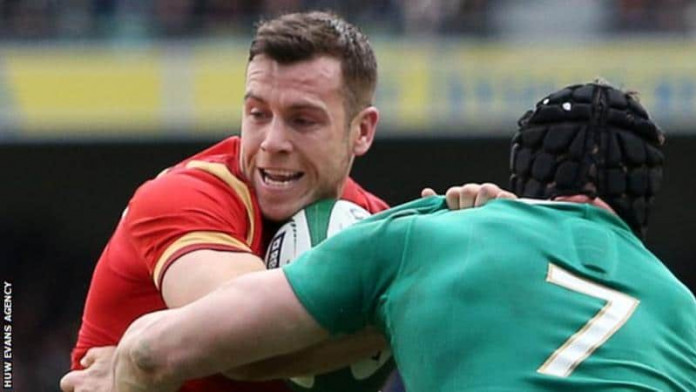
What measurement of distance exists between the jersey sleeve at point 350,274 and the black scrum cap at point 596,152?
319 millimetres

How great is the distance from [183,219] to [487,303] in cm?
108

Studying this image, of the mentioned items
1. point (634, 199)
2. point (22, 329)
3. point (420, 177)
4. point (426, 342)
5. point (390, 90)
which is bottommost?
point (22, 329)

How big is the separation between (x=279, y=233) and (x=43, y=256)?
10.1m

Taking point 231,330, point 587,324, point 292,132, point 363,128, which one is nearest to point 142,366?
point 231,330

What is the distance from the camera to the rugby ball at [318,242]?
3.86 m

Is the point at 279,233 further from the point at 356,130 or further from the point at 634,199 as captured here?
the point at 634,199

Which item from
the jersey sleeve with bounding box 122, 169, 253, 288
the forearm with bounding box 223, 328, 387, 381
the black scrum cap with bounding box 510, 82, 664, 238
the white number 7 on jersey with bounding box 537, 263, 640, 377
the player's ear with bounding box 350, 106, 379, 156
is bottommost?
the forearm with bounding box 223, 328, 387, 381

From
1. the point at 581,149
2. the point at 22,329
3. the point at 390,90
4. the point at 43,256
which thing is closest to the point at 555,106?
the point at 581,149

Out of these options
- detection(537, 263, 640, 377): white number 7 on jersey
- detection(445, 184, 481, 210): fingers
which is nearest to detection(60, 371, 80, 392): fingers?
detection(445, 184, 481, 210): fingers

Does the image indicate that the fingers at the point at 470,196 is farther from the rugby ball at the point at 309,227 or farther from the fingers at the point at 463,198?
the rugby ball at the point at 309,227

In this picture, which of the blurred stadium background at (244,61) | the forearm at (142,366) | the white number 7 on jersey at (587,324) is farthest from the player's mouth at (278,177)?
the blurred stadium background at (244,61)

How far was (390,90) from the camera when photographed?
12.0 metres

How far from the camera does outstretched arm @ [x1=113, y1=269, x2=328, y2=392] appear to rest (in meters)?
2.93

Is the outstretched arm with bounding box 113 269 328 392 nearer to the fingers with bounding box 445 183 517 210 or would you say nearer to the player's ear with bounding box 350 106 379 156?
the fingers with bounding box 445 183 517 210
